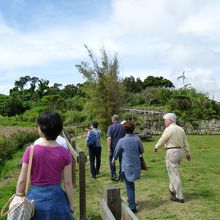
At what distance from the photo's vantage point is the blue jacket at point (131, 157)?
24.3ft

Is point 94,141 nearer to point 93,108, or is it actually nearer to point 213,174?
point 213,174

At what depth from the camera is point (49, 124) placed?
3.83 metres

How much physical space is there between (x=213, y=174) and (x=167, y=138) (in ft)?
13.5

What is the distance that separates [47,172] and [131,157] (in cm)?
378

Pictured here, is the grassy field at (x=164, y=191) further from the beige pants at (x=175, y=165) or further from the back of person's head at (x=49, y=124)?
the back of person's head at (x=49, y=124)

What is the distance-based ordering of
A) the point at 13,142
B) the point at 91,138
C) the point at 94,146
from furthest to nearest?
the point at 13,142, the point at 94,146, the point at 91,138

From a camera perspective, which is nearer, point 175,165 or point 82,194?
point 82,194

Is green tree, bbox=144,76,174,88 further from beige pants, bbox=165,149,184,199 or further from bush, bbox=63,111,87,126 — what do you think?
beige pants, bbox=165,149,184,199

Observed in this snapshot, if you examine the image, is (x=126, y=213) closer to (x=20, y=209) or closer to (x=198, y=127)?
(x=20, y=209)

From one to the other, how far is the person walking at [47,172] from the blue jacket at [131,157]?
360 cm

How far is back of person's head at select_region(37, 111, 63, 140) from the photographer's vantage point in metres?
3.83

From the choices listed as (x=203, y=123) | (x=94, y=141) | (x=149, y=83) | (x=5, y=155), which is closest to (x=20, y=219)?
(x=94, y=141)

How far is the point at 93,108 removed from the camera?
25844 mm

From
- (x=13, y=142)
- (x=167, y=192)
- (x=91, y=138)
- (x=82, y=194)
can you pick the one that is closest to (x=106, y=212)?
(x=82, y=194)
